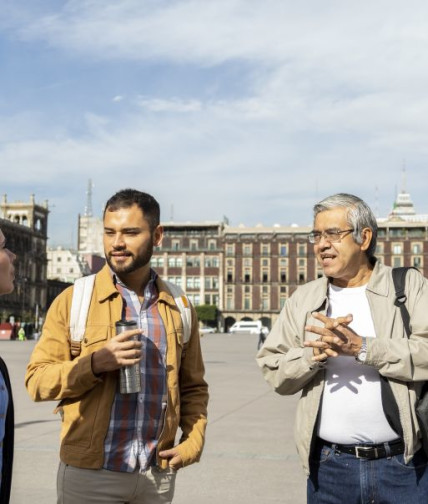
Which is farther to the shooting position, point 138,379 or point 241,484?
point 241,484

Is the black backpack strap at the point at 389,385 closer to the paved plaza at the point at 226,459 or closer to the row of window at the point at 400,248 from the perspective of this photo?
the paved plaza at the point at 226,459

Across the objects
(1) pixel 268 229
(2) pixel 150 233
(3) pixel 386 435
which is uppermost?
(1) pixel 268 229

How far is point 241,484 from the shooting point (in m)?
6.18

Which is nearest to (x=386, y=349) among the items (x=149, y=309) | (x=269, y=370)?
(x=269, y=370)

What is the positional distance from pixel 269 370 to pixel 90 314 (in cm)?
86

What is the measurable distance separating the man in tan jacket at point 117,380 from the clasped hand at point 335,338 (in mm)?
541

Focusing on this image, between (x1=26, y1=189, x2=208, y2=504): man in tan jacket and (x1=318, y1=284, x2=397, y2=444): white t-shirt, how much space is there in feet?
1.73

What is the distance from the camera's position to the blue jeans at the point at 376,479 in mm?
2945

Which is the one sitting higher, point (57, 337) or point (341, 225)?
point (341, 225)

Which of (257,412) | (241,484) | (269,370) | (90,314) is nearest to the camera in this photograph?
(90,314)

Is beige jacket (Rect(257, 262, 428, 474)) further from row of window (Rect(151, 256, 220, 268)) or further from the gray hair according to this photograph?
row of window (Rect(151, 256, 220, 268))

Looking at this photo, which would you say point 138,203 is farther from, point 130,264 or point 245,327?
point 245,327

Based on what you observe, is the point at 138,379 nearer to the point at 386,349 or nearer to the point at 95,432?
the point at 95,432

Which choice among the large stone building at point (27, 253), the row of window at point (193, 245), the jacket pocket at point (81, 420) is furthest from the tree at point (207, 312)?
the jacket pocket at point (81, 420)
